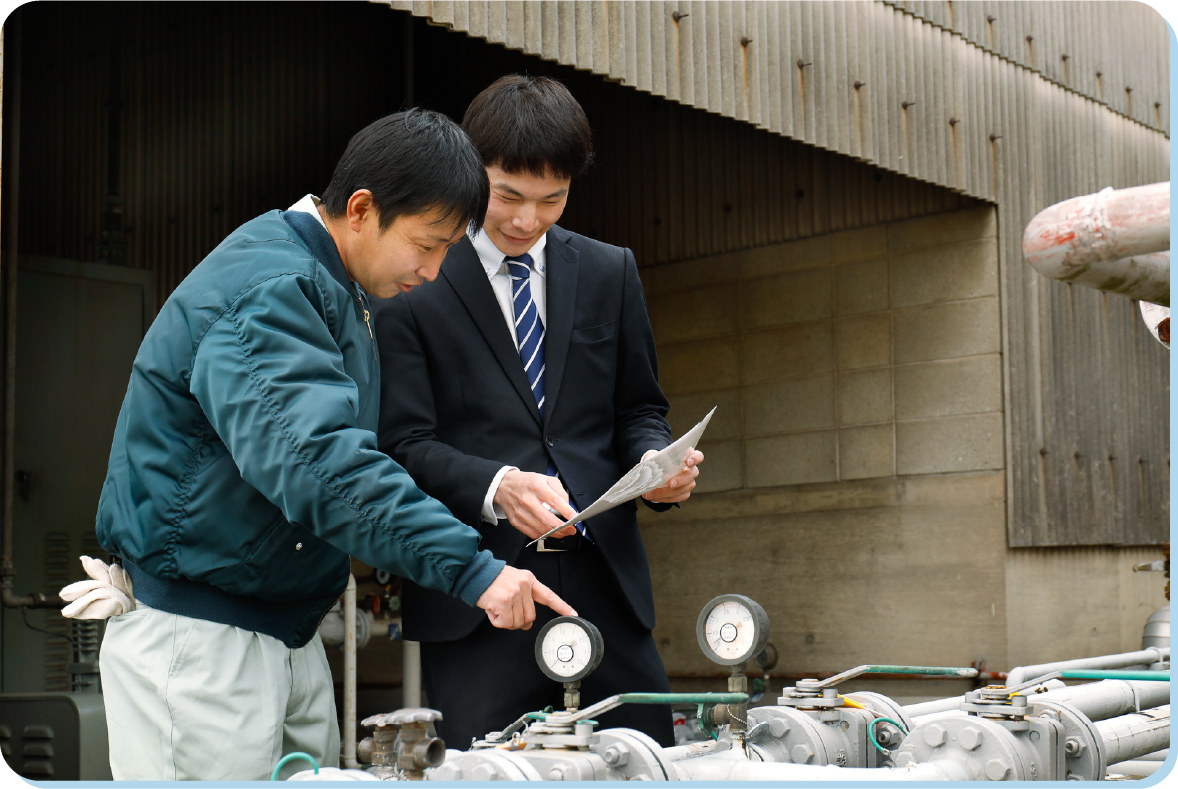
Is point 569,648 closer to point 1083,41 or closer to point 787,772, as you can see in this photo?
point 787,772

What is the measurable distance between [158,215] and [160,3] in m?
1.43

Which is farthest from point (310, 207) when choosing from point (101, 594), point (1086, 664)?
point (1086, 664)

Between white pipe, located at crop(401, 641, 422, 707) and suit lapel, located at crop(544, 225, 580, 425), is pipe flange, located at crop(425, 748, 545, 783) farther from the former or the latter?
white pipe, located at crop(401, 641, 422, 707)

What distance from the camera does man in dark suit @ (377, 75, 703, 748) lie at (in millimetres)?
2111

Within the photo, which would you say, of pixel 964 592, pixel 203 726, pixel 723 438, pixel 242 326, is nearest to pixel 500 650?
pixel 203 726

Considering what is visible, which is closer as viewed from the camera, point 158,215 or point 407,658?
point 407,658

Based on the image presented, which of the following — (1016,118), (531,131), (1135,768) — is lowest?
A: (1135,768)

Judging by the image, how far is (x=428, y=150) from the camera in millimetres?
1744

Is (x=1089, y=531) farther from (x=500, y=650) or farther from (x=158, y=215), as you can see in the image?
(x=158, y=215)

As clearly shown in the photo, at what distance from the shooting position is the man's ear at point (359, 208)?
1.76 meters

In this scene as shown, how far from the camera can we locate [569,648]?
184cm

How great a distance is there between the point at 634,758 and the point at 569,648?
0.91 feet

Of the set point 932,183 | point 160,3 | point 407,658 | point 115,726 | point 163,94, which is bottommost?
point 407,658

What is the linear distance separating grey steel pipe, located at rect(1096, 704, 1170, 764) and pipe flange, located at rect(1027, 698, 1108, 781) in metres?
0.09
